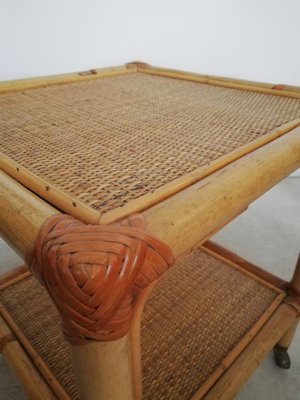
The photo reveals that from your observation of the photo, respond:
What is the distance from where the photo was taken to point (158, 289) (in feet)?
2.35

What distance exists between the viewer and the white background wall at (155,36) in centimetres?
98

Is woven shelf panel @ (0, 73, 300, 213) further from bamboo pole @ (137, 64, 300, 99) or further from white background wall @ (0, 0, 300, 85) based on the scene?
white background wall @ (0, 0, 300, 85)

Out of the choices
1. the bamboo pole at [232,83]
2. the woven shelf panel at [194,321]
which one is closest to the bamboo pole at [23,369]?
the woven shelf panel at [194,321]

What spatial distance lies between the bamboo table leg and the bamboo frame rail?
0.40 metres

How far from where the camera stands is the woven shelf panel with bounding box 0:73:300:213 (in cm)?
36

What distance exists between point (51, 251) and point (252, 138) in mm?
337

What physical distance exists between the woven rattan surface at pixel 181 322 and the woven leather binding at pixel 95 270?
14.0 inches

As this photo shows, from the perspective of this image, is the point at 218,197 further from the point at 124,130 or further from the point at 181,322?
the point at 181,322

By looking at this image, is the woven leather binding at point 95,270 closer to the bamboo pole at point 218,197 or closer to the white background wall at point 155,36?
the bamboo pole at point 218,197

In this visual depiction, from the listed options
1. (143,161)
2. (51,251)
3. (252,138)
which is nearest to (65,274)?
(51,251)

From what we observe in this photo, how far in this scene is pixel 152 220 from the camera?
0.85 feet

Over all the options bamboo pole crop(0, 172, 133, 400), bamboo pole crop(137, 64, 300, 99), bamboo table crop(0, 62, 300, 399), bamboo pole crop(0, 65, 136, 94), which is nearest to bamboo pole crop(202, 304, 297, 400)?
bamboo table crop(0, 62, 300, 399)

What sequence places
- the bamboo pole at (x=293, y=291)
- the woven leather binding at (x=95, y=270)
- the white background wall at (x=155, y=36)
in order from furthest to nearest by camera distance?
the white background wall at (x=155, y=36), the bamboo pole at (x=293, y=291), the woven leather binding at (x=95, y=270)

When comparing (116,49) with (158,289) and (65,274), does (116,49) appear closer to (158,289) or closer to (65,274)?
(158,289)
